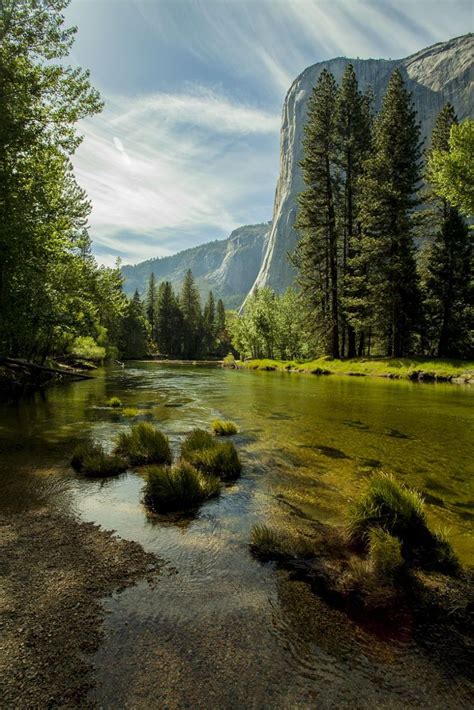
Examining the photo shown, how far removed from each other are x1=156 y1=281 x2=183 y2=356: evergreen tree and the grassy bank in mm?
82741

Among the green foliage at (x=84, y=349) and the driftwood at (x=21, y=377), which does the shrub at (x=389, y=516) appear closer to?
the driftwood at (x=21, y=377)

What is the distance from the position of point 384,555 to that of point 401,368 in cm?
3148

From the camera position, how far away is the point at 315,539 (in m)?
5.72

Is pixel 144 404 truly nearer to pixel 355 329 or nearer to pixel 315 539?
pixel 315 539

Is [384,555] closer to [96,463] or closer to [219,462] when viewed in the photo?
[219,462]

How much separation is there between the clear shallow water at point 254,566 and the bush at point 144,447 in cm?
91

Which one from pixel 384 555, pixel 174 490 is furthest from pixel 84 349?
pixel 384 555

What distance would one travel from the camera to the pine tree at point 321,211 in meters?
42.9

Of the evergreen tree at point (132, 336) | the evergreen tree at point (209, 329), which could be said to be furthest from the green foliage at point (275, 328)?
the evergreen tree at point (209, 329)

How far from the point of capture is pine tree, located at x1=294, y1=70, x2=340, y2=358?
42.9m

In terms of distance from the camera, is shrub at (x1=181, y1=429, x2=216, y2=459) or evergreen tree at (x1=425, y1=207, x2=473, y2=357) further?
evergreen tree at (x1=425, y1=207, x2=473, y2=357)

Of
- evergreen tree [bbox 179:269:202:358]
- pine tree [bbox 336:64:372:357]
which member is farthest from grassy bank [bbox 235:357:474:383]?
evergreen tree [bbox 179:269:202:358]

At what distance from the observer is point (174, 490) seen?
694 centimetres

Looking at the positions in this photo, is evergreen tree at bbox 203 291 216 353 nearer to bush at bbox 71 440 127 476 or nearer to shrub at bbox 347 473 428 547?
bush at bbox 71 440 127 476
